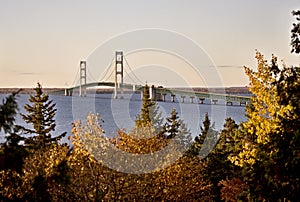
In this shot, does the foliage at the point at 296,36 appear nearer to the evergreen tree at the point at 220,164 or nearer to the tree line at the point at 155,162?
the tree line at the point at 155,162

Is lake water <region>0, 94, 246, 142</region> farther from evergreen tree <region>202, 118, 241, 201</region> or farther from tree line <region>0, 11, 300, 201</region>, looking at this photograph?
tree line <region>0, 11, 300, 201</region>

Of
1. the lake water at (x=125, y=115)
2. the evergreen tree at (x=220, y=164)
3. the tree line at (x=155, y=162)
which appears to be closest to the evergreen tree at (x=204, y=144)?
the evergreen tree at (x=220, y=164)

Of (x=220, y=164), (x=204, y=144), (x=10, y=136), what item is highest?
(x=10, y=136)

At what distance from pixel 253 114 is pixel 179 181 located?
929cm

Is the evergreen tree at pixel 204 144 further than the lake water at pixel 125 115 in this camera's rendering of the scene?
No

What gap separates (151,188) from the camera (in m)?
24.5

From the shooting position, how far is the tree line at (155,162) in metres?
10.5

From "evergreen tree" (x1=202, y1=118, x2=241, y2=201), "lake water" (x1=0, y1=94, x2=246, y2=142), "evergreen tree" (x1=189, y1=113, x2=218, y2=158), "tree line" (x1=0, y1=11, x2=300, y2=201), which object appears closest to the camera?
"tree line" (x1=0, y1=11, x2=300, y2=201)

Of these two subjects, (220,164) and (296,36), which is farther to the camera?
(220,164)

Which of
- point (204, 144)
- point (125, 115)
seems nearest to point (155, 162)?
point (204, 144)

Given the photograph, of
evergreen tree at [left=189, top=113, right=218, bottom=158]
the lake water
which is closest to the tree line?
evergreen tree at [left=189, top=113, right=218, bottom=158]

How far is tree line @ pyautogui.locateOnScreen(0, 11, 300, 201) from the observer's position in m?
10.5

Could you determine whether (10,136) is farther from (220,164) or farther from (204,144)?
(204,144)

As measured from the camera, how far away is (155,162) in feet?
88.5
